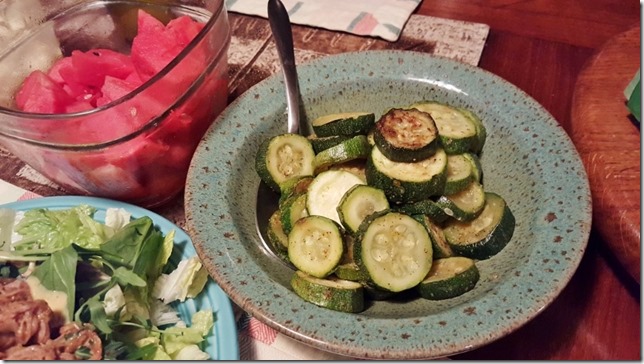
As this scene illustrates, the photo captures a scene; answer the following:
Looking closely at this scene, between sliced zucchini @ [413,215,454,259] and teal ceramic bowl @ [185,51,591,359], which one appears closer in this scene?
teal ceramic bowl @ [185,51,591,359]

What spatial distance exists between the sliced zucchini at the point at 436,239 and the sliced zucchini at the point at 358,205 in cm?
7

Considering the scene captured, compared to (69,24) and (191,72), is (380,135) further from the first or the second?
(69,24)

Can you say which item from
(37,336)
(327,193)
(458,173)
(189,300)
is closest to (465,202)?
(458,173)

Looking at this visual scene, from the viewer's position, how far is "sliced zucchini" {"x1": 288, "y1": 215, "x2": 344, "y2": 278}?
1001 mm

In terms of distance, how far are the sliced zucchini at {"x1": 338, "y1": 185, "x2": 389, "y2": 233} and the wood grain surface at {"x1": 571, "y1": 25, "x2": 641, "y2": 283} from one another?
1.44 feet

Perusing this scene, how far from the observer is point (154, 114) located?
117cm

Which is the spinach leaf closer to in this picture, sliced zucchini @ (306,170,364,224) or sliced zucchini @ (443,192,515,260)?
sliced zucchini @ (306,170,364,224)

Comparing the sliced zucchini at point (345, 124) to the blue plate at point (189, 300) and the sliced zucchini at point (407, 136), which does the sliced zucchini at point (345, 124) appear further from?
the blue plate at point (189, 300)

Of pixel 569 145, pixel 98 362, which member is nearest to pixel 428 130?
pixel 569 145

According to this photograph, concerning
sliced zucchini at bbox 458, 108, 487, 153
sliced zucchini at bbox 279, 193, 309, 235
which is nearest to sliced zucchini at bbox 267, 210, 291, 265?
sliced zucchini at bbox 279, 193, 309, 235

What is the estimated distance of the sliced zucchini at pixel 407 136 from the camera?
1072mm

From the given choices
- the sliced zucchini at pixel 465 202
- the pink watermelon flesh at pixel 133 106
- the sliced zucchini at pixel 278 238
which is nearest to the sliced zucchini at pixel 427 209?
the sliced zucchini at pixel 465 202

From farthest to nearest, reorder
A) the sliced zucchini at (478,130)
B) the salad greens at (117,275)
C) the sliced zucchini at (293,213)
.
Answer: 1. the sliced zucchini at (478,130)
2. the sliced zucchini at (293,213)
3. the salad greens at (117,275)

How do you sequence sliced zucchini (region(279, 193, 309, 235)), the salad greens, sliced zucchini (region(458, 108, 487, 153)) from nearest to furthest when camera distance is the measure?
1. the salad greens
2. sliced zucchini (region(279, 193, 309, 235))
3. sliced zucchini (region(458, 108, 487, 153))
